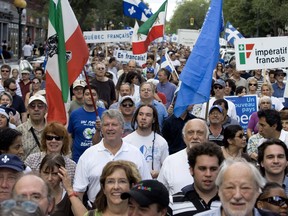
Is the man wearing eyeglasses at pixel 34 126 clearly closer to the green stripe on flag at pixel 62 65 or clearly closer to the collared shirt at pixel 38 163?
the green stripe on flag at pixel 62 65

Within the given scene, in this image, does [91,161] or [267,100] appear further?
[267,100]

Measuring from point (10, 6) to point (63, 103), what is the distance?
57.4 m

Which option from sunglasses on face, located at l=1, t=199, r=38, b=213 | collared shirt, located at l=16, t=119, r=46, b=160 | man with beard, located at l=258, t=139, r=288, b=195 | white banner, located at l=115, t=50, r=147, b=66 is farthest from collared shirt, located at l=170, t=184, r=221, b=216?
white banner, located at l=115, t=50, r=147, b=66

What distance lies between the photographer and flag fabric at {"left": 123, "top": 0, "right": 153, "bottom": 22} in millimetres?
21297

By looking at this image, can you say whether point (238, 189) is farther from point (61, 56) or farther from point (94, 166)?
point (61, 56)

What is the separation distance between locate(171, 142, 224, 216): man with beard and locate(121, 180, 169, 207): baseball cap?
563 millimetres

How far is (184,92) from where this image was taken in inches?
353

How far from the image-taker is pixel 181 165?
673 centimetres

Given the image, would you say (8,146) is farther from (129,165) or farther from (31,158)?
(129,165)

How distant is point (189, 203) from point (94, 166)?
5.60 ft

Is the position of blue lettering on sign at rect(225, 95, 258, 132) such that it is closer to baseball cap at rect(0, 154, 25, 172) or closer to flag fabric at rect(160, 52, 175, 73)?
flag fabric at rect(160, 52, 175, 73)

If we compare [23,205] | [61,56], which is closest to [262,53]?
[61,56]

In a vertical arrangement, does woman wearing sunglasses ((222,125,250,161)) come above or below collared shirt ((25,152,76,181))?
above

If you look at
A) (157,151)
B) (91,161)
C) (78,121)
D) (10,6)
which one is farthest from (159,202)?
(10,6)
